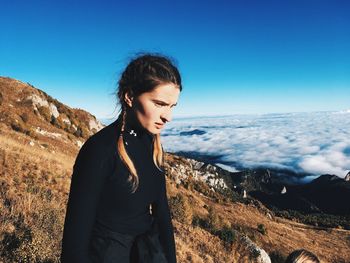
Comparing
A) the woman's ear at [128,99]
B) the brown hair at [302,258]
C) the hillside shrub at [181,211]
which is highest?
the woman's ear at [128,99]

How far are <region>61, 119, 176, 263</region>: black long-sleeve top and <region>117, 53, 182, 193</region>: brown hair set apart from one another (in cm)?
5

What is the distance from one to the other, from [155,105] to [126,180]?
1.49 ft

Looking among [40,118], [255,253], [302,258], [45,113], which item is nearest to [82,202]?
[302,258]

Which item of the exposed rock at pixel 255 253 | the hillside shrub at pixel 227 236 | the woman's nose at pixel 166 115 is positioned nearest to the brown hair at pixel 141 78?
the woman's nose at pixel 166 115

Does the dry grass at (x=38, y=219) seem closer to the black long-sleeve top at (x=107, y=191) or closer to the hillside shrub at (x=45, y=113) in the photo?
the black long-sleeve top at (x=107, y=191)

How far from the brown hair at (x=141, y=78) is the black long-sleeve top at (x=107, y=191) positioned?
1.9 inches

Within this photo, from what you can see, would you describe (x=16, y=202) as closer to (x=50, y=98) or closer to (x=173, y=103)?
(x=173, y=103)

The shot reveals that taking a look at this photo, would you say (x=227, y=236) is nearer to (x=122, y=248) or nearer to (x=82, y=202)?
(x=122, y=248)

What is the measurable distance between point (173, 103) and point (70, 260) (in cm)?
100

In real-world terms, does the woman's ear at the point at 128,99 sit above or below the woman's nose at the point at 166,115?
above

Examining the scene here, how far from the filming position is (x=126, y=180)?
180cm

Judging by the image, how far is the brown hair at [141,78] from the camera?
1844 millimetres

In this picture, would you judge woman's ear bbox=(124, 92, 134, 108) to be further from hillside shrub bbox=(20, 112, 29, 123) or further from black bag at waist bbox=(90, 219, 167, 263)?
hillside shrub bbox=(20, 112, 29, 123)

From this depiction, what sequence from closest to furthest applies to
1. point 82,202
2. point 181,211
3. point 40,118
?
point 82,202 < point 181,211 < point 40,118
